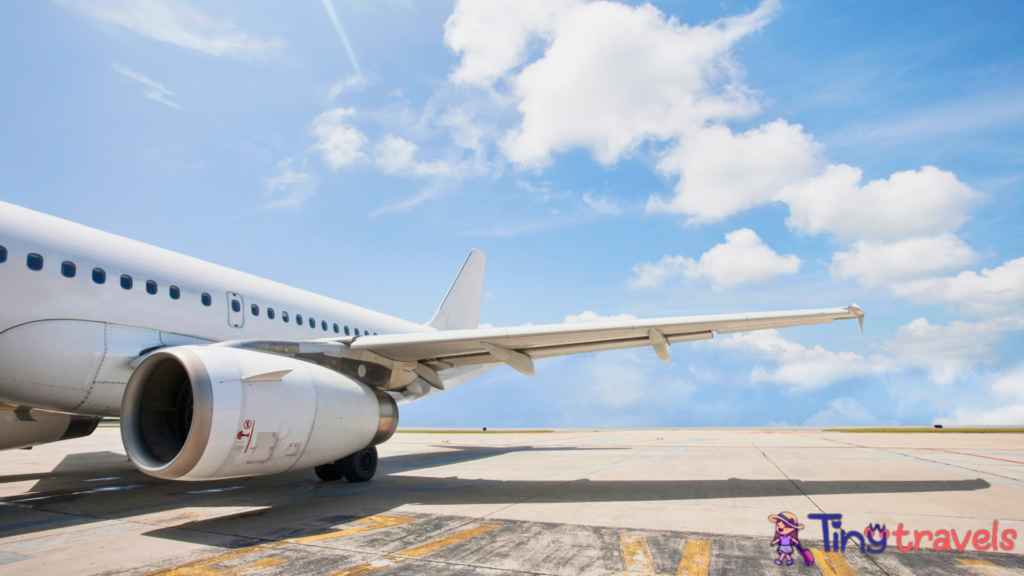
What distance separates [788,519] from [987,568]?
1.76 metres

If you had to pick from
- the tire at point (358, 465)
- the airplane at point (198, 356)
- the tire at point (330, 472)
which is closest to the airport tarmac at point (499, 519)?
the tire at point (358, 465)

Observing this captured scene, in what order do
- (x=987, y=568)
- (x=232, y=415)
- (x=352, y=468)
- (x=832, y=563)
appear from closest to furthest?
(x=987, y=568) → (x=832, y=563) → (x=232, y=415) → (x=352, y=468)

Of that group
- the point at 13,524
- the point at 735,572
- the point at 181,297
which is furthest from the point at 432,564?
the point at 181,297

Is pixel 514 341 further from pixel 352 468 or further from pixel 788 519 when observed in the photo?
pixel 788 519

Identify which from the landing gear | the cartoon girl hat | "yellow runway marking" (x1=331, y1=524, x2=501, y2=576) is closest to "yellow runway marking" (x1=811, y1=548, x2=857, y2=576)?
the cartoon girl hat

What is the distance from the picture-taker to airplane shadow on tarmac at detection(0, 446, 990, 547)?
5.64 metres

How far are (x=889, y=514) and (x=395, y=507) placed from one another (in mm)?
5769

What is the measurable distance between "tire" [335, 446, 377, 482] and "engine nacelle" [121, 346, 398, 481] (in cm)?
188

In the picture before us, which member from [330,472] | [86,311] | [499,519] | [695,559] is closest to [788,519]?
[695,559]

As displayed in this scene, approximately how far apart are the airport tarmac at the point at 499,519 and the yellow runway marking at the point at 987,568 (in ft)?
0.05

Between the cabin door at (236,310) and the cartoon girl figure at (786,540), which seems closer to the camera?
the cartoon girl figure at (786,540)

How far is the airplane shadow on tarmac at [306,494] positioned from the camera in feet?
18.5

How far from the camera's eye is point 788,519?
556 cm

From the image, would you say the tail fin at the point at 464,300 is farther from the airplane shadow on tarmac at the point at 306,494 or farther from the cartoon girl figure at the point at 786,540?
the cartoon girl figure at the point at 786,540
